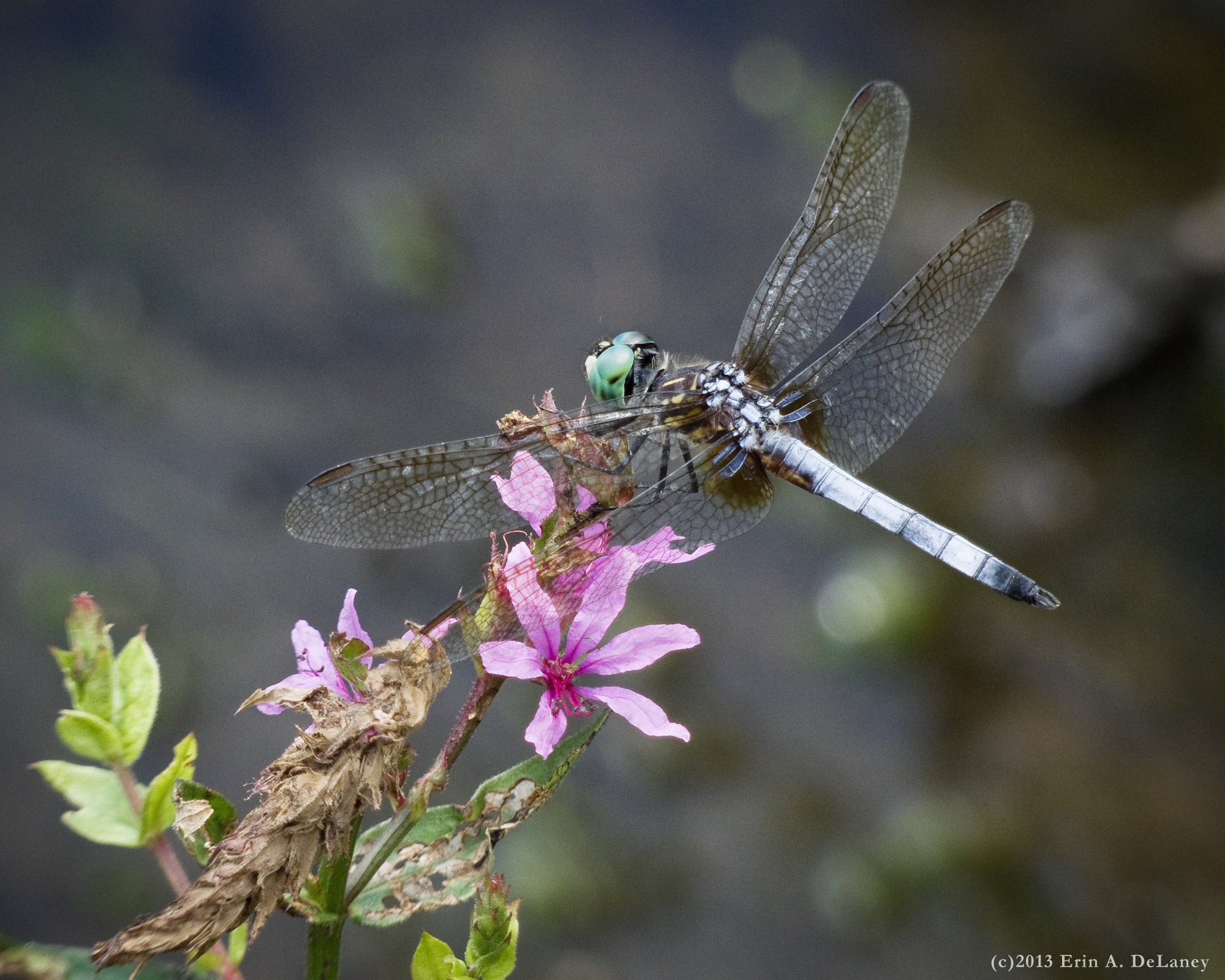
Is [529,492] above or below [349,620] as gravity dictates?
above

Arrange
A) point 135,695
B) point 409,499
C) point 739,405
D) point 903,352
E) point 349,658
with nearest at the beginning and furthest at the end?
point 349,658 < point 135,695 < point 409,499 < point 739,405 < point 903,352

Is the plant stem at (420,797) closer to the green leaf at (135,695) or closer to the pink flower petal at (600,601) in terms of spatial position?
the pink flower petal at (600,601)

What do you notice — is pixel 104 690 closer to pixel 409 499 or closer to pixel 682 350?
pixel 409 499

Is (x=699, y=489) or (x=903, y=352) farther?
(x=903, y=352)

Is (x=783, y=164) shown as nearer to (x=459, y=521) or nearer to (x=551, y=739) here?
(x=459, y=521)

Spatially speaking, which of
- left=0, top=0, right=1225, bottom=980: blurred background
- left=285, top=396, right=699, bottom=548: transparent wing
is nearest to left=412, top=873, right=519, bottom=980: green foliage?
left=285, top=396, right=699, bottom=548: transparent wing

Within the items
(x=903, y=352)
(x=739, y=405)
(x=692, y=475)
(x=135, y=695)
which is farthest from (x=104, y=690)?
(x=903, y=352)
